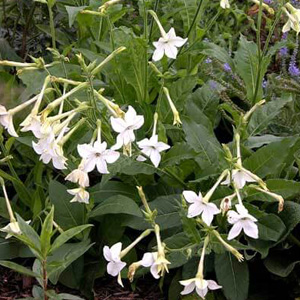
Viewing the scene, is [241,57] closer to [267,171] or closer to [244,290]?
[267,171]

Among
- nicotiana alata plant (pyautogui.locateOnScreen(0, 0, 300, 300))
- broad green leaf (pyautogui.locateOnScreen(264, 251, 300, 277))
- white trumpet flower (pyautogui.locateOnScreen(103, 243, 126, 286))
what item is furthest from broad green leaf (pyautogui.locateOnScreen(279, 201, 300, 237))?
white trumpet flower (pyautogui.locateOnScreen(103, 243, 126, 286))

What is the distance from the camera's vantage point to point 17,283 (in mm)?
2746

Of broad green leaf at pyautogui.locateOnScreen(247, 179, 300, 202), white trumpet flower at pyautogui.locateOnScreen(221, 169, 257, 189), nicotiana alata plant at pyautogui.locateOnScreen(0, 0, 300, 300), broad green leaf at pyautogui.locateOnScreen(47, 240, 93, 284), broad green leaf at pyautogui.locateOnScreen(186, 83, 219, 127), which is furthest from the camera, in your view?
broad green leaf at pyautogui.locateOnScreen(186, 83, 219, 127)

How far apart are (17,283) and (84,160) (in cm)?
104

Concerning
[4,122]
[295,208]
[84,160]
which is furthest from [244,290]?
[4,122]

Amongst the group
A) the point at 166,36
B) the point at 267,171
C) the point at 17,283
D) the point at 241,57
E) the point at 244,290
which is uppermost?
the point at 166,36

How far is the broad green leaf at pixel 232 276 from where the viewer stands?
2.45 meters

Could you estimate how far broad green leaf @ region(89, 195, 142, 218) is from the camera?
2400mm

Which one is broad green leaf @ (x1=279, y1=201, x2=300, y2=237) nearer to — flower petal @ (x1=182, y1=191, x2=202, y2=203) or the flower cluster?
the flower cluster

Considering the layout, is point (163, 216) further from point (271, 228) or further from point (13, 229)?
point (13, 229)

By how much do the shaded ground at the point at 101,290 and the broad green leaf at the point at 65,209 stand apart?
0.30m

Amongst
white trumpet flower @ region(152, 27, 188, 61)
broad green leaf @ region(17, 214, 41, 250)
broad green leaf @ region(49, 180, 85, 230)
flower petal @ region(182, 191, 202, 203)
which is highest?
white trumpet flower @ region(152, 27, 188, 61)

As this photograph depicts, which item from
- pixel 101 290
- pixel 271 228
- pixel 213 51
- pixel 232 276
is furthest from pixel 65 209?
pixel 213 51

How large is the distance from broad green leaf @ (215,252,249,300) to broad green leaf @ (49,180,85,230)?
0.56 metres
